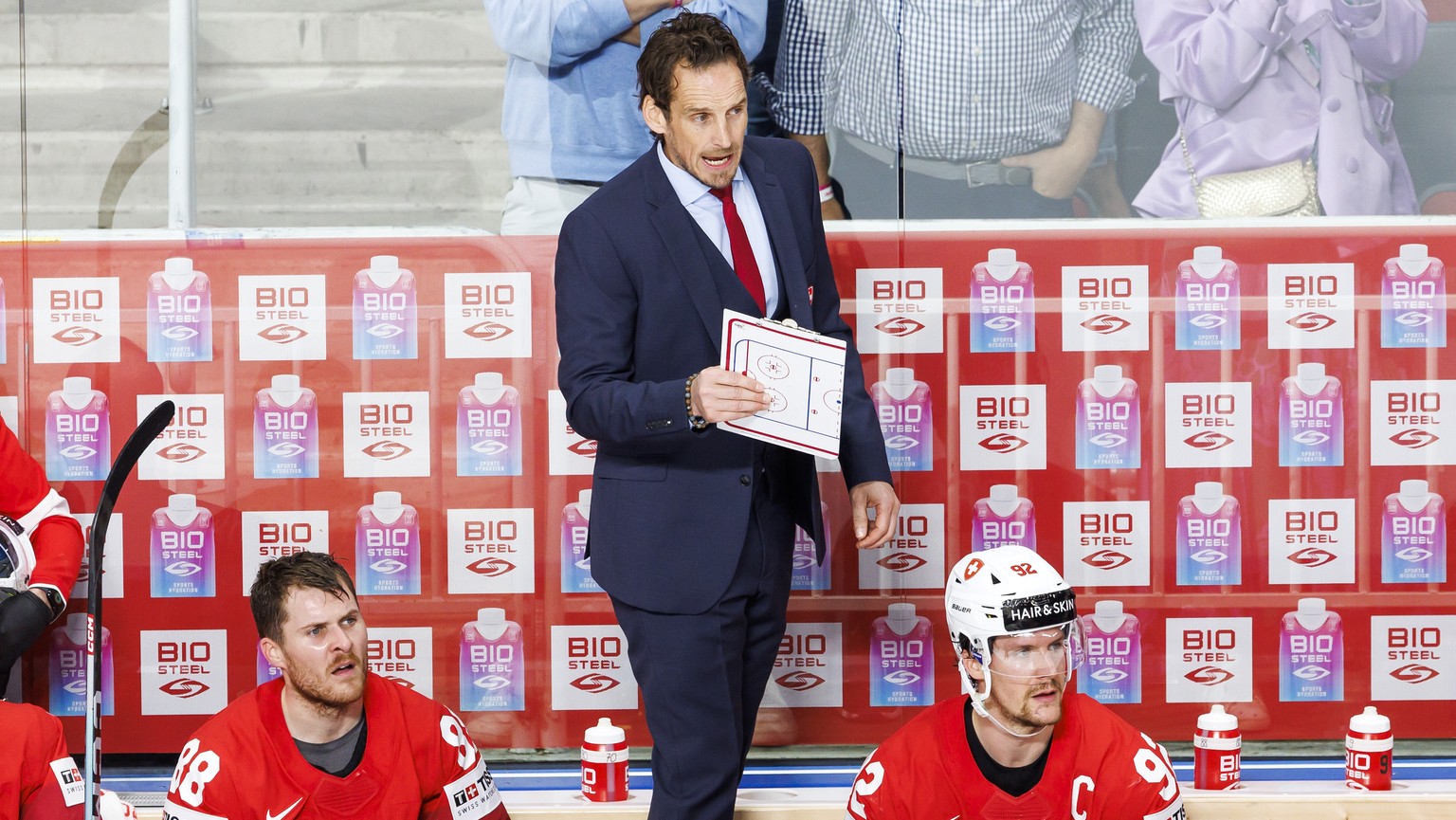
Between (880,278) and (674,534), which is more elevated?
(880,278)

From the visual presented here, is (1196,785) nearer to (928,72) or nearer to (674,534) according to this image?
(674,534)

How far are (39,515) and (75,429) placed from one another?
286mm

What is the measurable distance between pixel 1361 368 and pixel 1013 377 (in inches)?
32.9

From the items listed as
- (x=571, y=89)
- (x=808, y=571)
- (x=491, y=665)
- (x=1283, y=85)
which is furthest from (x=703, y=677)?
(x=1283, y=85)

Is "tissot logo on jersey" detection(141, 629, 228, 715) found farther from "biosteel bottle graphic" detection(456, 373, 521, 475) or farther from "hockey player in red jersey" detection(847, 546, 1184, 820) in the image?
"hockey player in red jersey" detection(847, 546, 1184, 820)

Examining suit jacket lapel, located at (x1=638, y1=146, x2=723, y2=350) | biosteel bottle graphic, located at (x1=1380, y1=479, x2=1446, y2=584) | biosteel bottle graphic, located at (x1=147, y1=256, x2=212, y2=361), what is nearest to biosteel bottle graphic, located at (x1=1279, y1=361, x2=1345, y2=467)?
biosteel bottle graphic, located at (x1=1380, y1=479, x2=1446, y2=584)

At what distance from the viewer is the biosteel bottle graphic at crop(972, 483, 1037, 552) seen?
373 cm

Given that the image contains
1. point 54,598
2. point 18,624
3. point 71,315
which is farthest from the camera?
point 71,315

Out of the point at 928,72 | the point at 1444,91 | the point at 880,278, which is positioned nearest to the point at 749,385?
the point at 880,278

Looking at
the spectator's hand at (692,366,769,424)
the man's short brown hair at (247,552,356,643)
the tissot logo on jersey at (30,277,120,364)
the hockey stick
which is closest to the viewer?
the spectator's hand at (692,366,769,424)

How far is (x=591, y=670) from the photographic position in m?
3.75

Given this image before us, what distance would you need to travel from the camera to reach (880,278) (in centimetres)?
371

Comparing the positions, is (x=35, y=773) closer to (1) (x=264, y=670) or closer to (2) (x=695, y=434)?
(1) (x=264, y=670)

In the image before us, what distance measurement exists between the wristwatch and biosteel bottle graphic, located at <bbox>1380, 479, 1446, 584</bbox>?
306cm
